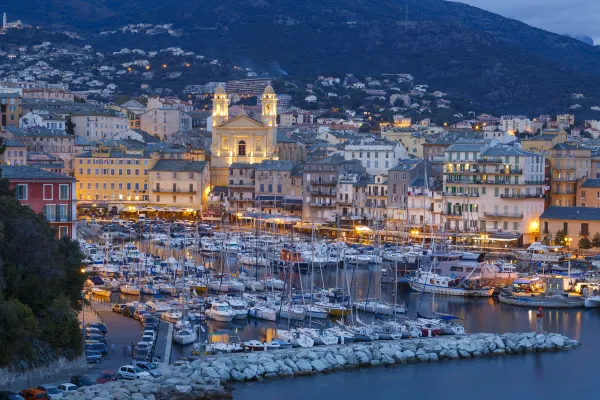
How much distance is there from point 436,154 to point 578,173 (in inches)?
408

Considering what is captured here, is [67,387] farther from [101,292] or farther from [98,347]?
[101,292]

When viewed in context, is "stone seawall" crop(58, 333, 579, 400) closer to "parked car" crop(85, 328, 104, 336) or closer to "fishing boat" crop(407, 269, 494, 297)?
"parked car" crop(85, 328, 104, 336)

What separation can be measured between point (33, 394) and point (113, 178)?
46.3 m

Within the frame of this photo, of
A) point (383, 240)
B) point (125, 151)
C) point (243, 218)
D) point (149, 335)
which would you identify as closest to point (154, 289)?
point (149, 335)

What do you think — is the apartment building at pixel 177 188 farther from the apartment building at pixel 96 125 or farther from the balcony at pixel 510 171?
the balcony at pixel 510 171

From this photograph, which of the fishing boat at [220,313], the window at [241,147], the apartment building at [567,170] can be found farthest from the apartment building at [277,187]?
the fishing boat at [220,313]

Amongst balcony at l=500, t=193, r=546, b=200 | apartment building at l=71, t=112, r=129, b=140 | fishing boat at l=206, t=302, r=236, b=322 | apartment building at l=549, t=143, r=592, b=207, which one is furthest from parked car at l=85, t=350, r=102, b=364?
apartment building at l=71, t=112, r=129, b=140

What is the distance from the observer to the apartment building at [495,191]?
58.6 m

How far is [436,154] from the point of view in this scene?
7144cm

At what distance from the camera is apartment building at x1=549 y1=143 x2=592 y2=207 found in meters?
61.9

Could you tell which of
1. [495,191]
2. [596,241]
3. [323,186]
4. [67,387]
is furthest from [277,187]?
[67,387]

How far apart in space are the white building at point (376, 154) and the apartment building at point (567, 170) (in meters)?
9.62

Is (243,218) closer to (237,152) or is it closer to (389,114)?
(237,152)

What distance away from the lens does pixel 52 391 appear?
26953 millimetres
